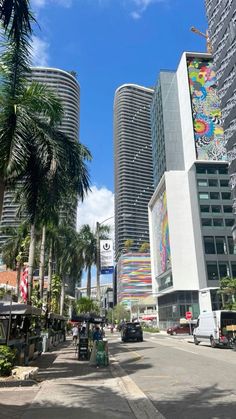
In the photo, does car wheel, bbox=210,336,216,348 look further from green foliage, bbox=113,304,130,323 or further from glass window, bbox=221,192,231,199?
green foliage, bbox=113,304,130,323

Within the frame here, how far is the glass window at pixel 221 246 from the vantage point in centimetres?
7062

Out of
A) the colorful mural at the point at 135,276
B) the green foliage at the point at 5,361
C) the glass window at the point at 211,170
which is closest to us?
the green foliage at the point at 5,361

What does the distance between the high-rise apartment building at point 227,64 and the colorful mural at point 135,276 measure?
10935cm

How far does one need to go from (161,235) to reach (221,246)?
18.2m

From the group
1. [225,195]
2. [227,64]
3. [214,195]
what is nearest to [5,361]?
[227,64]

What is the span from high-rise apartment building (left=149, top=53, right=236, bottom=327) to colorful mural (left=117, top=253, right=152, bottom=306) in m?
76.3

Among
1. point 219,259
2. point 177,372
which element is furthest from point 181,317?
point 177,372

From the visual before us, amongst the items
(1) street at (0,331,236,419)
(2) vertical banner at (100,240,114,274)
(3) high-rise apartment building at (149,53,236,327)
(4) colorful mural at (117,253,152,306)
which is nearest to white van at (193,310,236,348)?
(2) vertical banner at (100,240,114,274)

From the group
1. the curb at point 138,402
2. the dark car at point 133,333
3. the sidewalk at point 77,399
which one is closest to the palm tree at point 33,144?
the sidewalk at point 77,399

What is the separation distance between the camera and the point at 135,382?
12172mm

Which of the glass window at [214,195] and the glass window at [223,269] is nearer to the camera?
the glass window at [223,269]

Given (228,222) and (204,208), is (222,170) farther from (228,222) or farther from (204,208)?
(228,222)

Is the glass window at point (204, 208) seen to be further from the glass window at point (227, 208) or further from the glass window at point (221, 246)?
the glass window at point (221, 246)

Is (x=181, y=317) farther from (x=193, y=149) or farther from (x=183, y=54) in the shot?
(x=183, y=54)
